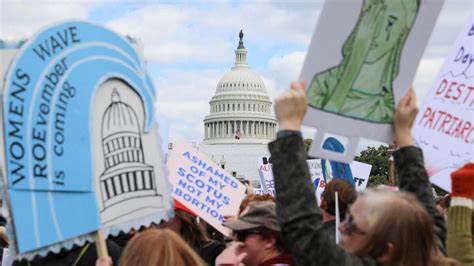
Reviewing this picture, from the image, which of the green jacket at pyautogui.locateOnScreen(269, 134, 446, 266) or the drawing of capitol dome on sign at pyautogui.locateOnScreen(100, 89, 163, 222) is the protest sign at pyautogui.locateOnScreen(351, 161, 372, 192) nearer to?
the drawing of capitol dome on sign at pyautogui.locateOnScreen(100, 89, 163, 222)

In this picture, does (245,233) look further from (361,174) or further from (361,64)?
(361,174)

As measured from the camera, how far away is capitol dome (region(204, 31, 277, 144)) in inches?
4170

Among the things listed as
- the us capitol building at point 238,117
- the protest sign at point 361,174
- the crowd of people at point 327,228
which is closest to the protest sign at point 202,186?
the crowd of people at point 327,228

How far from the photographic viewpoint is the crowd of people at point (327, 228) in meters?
2.60

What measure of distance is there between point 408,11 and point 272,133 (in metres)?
106

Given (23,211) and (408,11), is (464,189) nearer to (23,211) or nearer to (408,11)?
(408,11)

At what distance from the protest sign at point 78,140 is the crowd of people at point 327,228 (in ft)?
0.59

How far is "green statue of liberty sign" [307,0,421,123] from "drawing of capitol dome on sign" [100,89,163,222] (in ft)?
2.54

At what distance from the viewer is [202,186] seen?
618cm

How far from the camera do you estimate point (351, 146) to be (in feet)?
10.1

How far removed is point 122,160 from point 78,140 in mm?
244

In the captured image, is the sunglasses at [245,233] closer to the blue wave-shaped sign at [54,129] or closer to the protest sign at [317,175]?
the blue wave-shaped sign at [54,129]

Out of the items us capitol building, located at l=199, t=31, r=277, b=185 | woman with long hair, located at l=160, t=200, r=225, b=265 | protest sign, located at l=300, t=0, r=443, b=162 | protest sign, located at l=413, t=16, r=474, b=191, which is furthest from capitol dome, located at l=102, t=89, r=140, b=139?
us capitol building, located at l=199, t=31, r=277, b=185

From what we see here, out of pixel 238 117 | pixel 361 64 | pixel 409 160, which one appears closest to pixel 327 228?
pixel 409 160
